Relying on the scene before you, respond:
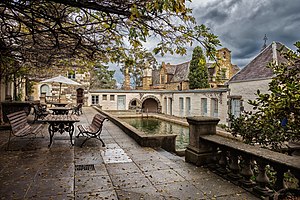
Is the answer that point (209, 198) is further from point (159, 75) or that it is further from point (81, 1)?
point (159, 75)

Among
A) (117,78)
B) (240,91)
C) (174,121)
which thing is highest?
(117,78)

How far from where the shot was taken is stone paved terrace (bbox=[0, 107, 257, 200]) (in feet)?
9.73

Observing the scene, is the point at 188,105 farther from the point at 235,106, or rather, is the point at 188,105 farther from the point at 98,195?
the point at 98,195

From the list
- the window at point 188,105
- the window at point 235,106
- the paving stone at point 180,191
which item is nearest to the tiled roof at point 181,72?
the window at point 188,105

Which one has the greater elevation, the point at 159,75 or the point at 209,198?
the point at 159,75

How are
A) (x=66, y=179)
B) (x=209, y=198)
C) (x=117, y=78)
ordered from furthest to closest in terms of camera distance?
(x=117, y=78), (x=66, y=179), (x=209, y=198)

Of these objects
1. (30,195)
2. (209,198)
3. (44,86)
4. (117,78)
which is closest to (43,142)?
(30,195)

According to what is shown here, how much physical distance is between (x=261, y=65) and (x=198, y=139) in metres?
10.4

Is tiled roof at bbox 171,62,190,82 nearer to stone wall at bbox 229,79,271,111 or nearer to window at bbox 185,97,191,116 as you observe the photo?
window at bbox 185,97,191,116

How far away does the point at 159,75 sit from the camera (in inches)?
1366

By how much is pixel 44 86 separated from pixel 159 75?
17401 millimetres

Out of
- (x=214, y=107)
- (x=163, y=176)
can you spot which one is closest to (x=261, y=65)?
(x=214, y=107)

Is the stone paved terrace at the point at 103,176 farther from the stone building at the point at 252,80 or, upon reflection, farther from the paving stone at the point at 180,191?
the stone building at the point at 252,80

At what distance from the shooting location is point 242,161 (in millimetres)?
3604
